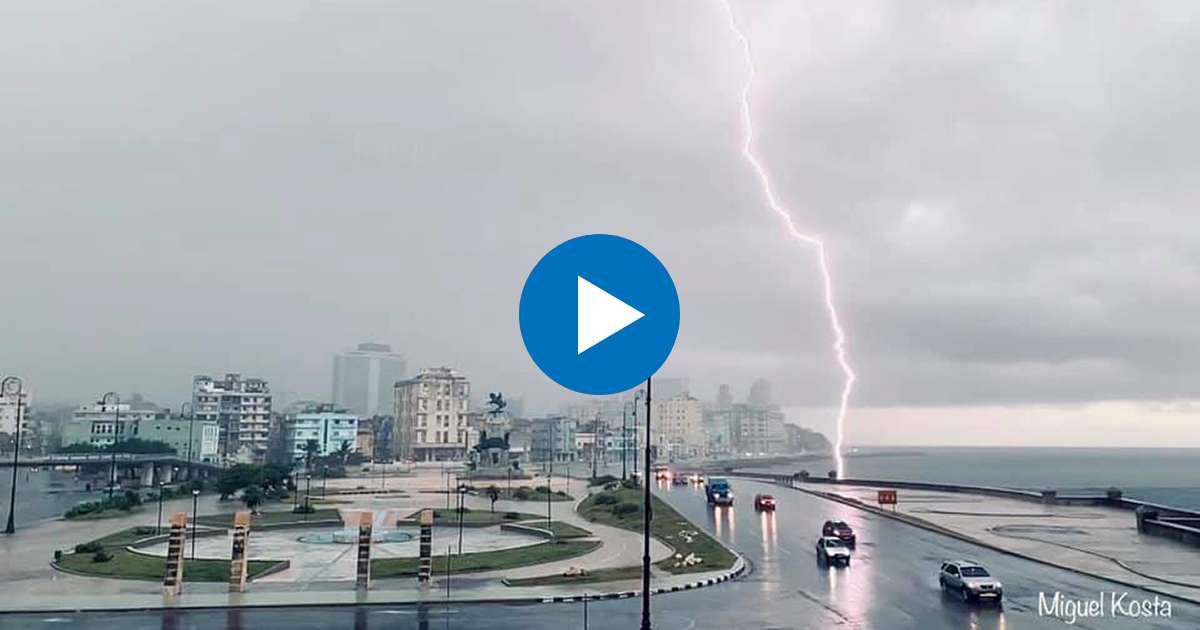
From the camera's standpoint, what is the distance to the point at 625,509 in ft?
242

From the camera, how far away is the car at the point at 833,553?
44531mm

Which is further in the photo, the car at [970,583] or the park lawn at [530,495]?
the park lawn at [530,495]

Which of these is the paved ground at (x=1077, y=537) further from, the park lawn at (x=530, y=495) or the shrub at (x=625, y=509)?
the park lawn at (x=530, y=495)

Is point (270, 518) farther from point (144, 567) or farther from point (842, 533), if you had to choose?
point (842, 533)

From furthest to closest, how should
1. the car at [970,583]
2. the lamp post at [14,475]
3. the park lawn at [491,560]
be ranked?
the lamp post at [14,475]
the park lawn at [491,560]
the car at [970,583]

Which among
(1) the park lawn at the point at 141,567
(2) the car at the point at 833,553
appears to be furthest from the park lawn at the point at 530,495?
(2) the car at the point at 833,553

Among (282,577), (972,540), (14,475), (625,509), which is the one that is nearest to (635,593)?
(282,577)

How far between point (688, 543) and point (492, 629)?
2423cm

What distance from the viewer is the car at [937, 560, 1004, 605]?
1325 inches

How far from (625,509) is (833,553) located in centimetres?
3093

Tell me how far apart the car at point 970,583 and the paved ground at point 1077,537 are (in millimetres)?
9295

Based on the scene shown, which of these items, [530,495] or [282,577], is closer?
[282,577]

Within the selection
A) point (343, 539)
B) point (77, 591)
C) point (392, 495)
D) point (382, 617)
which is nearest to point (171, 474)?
point (392, 495)

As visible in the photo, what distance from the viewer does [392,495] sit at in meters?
104
